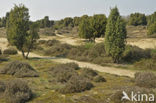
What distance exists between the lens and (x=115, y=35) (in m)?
18.5

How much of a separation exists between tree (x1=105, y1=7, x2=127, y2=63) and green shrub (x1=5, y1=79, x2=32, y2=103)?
13.0 metres

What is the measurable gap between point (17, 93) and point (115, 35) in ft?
45.9

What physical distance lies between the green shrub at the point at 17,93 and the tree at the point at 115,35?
511 inches

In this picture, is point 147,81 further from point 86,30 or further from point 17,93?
point 86,30

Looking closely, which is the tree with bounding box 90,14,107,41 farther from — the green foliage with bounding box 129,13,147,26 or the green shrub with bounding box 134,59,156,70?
the green foliage with bounding box 129,13,147,26

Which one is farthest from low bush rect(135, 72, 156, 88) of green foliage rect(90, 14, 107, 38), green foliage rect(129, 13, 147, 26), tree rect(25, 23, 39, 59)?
green foliage rect(129, 13, 147, 26)

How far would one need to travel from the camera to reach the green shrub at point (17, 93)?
667 centimetres

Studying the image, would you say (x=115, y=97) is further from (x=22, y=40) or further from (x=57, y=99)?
(x=22, y=40)

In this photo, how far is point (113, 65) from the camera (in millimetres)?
18219

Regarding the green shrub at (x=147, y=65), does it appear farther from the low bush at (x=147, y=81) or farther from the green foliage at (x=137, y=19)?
the green foliage at (x=137, y=19)

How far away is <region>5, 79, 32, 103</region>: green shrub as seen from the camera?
667cm

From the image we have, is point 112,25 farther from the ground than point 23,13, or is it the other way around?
point 23,13

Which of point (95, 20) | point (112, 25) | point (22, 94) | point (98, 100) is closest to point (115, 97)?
point (98, 100)

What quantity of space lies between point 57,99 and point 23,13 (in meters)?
18.2
